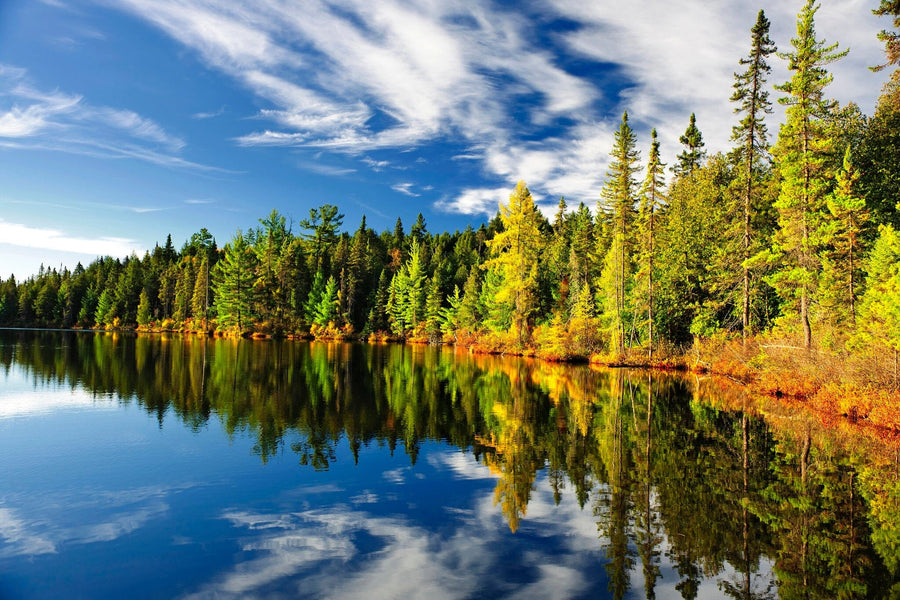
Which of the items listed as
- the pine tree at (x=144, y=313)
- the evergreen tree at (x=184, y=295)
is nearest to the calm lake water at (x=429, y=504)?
the evergreen tree at (x=184, y=295)

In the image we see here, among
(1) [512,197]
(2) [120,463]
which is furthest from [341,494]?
(1) [512,197]

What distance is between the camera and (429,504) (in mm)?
9477

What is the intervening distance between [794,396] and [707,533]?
2002cm

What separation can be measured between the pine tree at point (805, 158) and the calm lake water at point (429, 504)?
34.8ft

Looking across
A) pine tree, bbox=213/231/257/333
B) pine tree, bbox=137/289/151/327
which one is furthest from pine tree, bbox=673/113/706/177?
pine tree, bbox=137/289/151/327

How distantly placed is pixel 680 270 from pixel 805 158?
18406 mm

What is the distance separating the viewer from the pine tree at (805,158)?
24.0 meters

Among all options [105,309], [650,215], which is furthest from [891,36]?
[105,309]

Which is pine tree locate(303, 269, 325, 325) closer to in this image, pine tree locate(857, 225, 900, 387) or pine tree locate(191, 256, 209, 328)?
pine tree locate(191, 256, 209, 328)

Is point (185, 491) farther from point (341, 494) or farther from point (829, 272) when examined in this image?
point (829, 272)

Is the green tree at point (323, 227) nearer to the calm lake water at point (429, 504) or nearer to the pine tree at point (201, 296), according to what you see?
the pine tree at point (201, 296)

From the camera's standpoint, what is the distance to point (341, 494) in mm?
9812

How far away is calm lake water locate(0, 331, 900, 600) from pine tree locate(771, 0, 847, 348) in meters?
10.6

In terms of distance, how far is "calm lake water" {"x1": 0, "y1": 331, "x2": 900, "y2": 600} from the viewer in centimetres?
677
